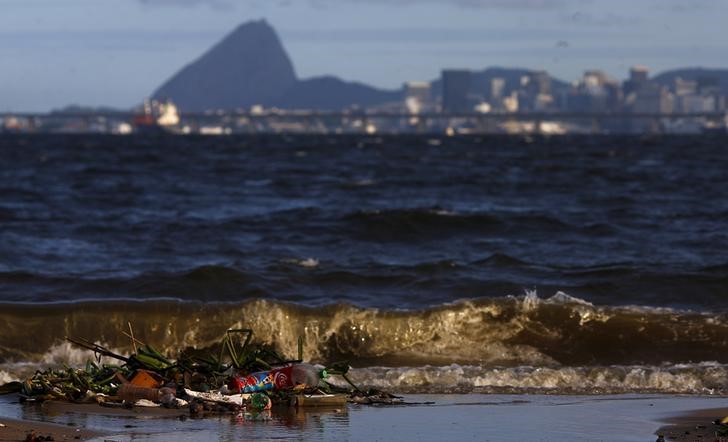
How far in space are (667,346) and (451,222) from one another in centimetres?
1458

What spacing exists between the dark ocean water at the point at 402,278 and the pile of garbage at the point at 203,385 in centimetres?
188

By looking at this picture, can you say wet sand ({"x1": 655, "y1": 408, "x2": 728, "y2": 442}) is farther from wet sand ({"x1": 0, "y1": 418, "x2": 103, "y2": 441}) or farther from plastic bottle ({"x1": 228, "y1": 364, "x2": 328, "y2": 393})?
wet sand ({"x1": 0, "y1": 418, "x2": 103, "y2": 441})

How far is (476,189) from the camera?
44.6 meters

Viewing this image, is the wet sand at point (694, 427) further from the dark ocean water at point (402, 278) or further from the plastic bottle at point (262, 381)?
the plastic bottle at point (262, 381)

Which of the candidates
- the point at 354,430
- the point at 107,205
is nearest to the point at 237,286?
the point at 354,430

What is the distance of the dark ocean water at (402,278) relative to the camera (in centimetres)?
1556

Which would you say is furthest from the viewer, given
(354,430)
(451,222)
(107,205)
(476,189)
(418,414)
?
(476,189)

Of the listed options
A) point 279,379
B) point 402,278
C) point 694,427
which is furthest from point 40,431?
point 402,278

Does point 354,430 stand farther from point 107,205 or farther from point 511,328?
point 107,205

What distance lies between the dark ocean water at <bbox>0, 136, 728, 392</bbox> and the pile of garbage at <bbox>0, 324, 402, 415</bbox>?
1.88 m

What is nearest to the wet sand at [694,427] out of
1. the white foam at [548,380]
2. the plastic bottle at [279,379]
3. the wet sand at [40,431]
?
the white foam at [548,380]

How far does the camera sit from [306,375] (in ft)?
35.3

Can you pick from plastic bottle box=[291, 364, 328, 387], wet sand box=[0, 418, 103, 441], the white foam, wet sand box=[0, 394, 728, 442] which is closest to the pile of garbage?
plastic bottle box=[291, 364, 328, 387]

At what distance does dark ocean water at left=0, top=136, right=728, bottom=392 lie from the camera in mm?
15562
